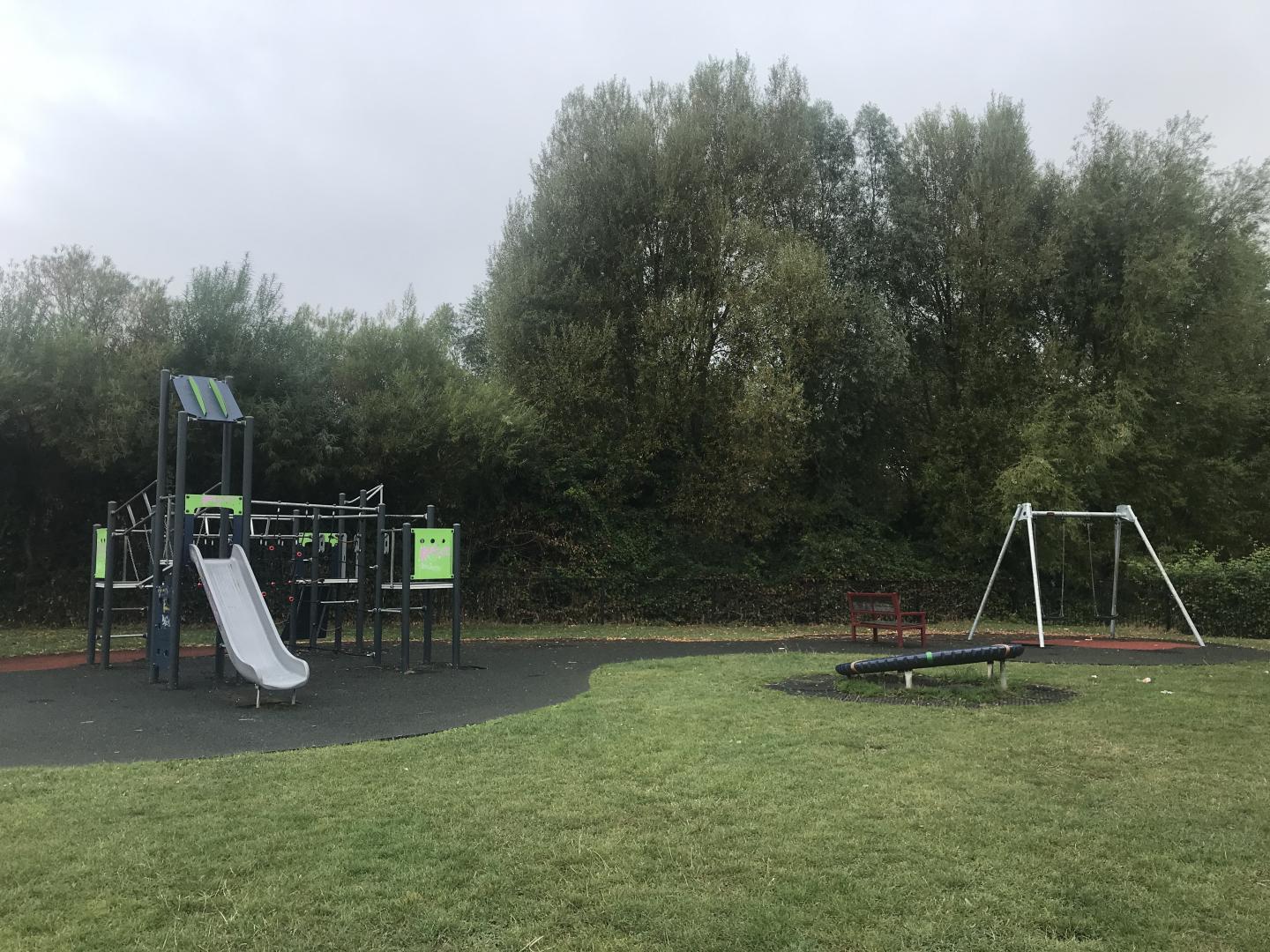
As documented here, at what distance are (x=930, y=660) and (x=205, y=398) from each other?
809cm

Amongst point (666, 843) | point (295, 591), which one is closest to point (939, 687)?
point (666, 843)

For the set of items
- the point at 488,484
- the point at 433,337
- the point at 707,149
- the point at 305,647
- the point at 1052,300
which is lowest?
the point at 305,647

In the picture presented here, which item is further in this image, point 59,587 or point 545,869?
point 59,587

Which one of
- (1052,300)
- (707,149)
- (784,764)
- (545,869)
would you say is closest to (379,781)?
(545,869)

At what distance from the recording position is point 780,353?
67.1 ft

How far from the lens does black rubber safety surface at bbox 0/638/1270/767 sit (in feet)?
21.5

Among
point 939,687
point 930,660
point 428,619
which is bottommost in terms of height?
point 939,687

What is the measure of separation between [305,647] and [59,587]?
717cm

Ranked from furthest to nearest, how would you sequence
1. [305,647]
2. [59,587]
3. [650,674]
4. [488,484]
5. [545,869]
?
[488,484], [59,587], [305,647], [650,674], [545,869]

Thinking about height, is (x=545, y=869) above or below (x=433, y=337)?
below

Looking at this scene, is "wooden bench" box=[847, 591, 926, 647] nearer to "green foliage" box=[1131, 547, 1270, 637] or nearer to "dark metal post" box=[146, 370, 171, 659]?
"green foliage" box=[1131, 547, 1270, 637]

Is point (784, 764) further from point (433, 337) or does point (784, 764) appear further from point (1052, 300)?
point (1052, 300)

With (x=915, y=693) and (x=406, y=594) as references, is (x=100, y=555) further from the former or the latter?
(x=915, y=693)

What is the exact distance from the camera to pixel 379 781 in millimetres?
5234
